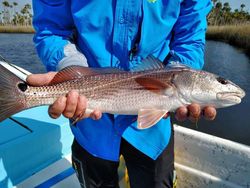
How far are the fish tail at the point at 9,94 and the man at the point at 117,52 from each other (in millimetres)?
113

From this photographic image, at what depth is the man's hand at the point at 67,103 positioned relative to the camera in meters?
1.93

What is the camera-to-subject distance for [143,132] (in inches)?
87.7

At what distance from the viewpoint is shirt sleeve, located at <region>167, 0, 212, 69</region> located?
84.9 inches

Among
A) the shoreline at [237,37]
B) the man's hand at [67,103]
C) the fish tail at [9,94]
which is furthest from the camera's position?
the shoreline at [237,37]

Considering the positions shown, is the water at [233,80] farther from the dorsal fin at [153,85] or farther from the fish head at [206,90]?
the dorsal fin at [153,85]

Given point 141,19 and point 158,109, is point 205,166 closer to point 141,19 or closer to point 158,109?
point 158,109

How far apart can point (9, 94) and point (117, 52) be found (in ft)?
2.50

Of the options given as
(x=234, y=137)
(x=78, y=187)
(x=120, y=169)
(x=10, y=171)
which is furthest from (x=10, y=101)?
(x=234, y=137)

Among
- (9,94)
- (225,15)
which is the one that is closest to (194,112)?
(9,94)

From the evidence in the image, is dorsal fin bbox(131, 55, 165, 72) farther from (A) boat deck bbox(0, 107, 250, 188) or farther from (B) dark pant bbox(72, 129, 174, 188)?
(A) boat deck bbox(0, 107, 250, 188)

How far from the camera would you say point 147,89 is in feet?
6.96

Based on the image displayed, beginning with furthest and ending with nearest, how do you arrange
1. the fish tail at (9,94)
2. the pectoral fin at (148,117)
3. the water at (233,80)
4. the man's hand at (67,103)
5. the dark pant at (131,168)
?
1. the water at (233,80)
2. the dark pant at (131,168)
3. the pectoral fin at (148,117)
4. the man's hand at (67,103)
5. the fish tail at (9,94)

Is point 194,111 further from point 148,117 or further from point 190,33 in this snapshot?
point 190,33

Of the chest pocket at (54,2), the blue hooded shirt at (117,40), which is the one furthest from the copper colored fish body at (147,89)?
the chest pocket at (54,2)
